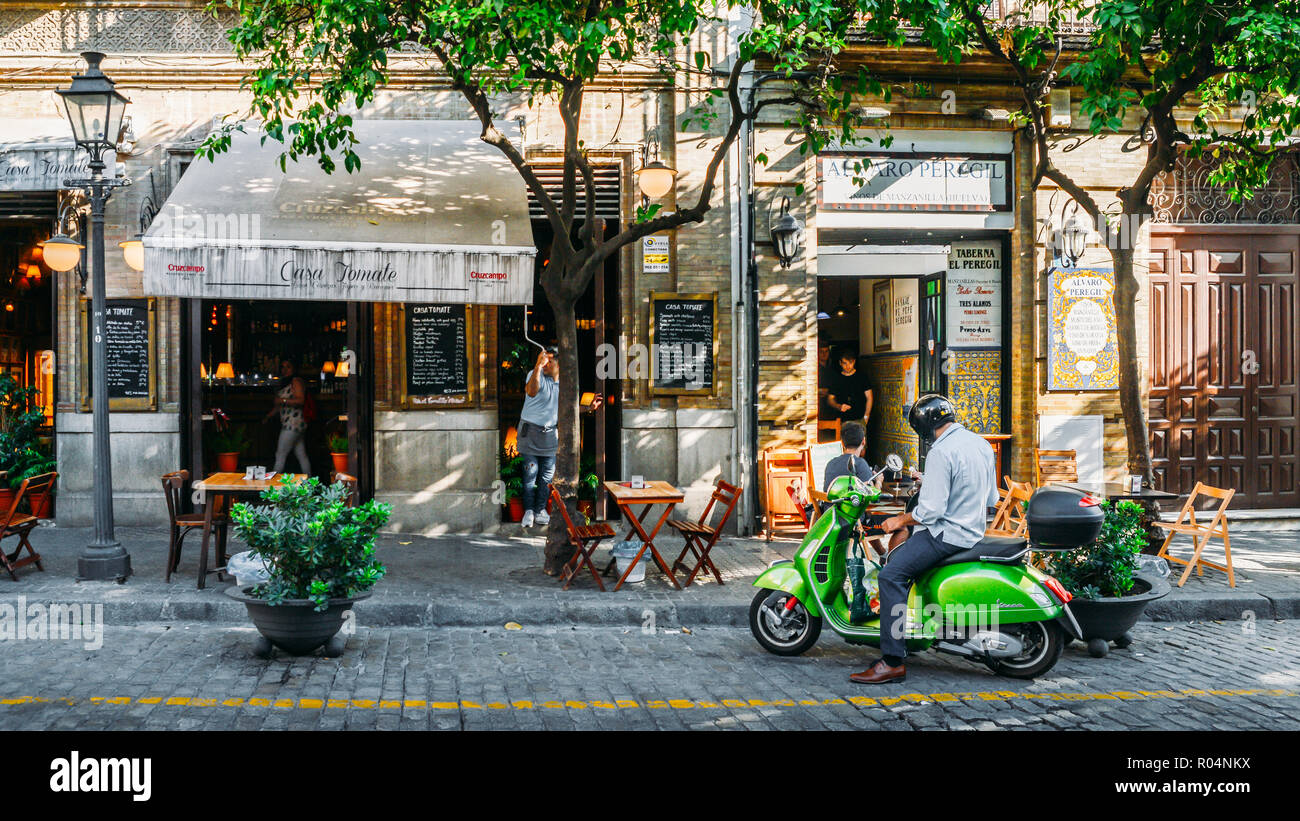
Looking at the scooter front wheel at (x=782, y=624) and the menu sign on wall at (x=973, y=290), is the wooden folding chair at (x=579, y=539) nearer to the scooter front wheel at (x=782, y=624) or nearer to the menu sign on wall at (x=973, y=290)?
the scooter front wheel at (x=782, y=624)

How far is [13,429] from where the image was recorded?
37.2 feet

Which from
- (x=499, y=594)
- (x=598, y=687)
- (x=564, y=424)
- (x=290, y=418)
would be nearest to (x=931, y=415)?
(x=598, y=687)

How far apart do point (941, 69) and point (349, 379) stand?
794cm

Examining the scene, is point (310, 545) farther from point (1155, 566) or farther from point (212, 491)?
point (1155, 566)

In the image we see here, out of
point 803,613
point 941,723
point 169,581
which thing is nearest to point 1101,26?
point 803,613

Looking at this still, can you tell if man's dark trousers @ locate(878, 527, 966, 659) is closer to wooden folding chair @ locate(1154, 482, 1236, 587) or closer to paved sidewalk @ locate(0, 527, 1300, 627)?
paved sidewalk @ locate(0, 527, 1300, 627)

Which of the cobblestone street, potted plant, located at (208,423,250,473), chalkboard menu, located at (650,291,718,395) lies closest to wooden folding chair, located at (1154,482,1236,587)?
the cobblestone street

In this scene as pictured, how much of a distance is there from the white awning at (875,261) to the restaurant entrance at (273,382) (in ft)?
18.9

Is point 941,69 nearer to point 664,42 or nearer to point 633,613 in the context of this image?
point 664,42

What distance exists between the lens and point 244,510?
21.0ft

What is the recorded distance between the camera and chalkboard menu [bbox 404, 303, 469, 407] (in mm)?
11172

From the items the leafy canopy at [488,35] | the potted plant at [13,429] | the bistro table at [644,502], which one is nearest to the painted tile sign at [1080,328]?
the leafy canopy at [488,35]

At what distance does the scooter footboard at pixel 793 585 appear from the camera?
6.43 metres

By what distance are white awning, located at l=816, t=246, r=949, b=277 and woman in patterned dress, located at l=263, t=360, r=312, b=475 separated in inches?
259
